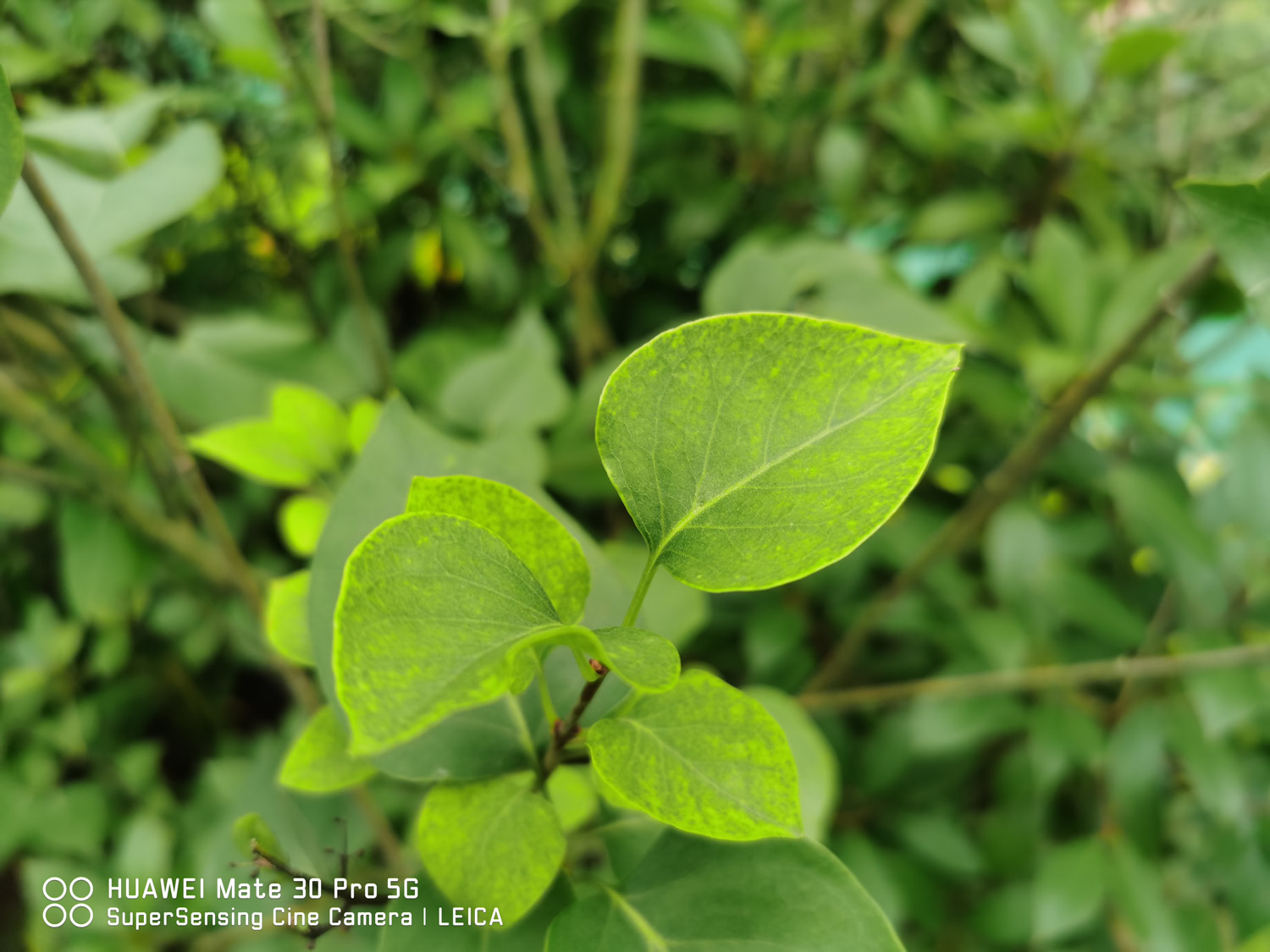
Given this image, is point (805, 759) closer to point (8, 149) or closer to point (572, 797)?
point (572, 797)

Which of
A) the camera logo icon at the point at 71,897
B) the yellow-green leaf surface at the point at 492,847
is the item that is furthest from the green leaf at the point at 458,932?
the camera logo icon at the point at 71,897

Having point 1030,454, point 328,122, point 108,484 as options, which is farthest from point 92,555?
point 1030,454

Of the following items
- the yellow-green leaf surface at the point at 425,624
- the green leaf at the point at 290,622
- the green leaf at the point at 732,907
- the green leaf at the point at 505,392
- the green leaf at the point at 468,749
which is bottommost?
the green leaf at the point at 505,392

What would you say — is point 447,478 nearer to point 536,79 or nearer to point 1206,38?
point 536,79

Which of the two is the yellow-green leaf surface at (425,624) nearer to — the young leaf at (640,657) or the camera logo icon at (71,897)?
the young leaf at (640,657)

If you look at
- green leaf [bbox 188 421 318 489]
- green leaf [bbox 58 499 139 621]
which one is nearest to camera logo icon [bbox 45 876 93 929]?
green leaf [bbox 58 499 139 621]

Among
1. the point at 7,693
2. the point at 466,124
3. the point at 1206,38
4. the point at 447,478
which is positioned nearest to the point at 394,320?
the point at 466,124
